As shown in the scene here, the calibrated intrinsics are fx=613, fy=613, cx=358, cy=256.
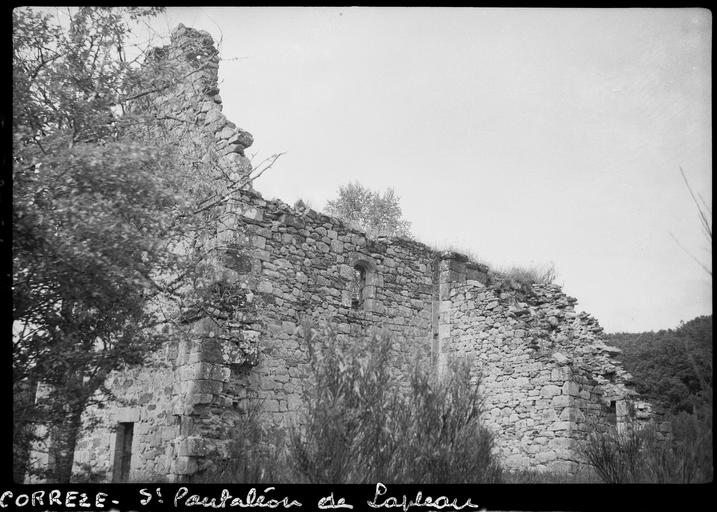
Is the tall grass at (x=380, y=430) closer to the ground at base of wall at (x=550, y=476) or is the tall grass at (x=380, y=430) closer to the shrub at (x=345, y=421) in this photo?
the shrub at (x=345, y=421)

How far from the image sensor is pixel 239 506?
16.7ft

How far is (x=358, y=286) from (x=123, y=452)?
202 inches

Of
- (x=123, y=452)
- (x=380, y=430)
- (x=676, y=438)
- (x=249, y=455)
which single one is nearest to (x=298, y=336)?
(x=249, y=455)

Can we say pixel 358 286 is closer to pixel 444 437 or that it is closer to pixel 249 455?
pixel 249 455

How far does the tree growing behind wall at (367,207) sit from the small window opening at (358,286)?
1784cm

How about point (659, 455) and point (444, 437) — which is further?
point (659, 455)

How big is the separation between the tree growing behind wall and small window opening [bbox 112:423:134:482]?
2059 cm

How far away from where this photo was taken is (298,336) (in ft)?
34.0

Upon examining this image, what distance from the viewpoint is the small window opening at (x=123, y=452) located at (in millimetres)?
10023

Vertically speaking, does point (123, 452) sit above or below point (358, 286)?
below

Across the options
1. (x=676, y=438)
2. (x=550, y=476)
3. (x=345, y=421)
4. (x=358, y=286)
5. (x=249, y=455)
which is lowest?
(x=550, y=476)

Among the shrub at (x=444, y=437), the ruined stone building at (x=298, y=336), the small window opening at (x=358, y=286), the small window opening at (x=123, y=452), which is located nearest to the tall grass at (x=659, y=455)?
the ruined stone building at (x=298, y=336)
